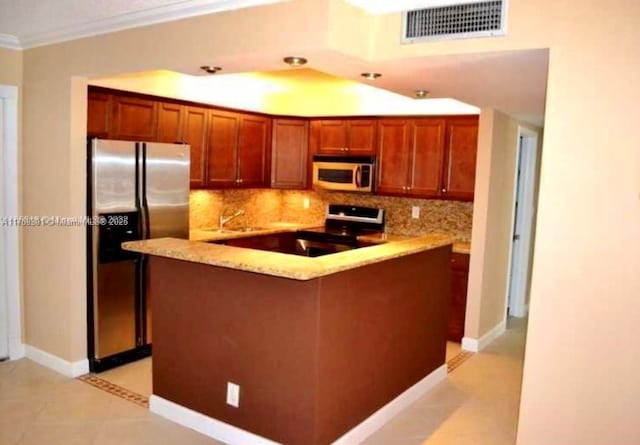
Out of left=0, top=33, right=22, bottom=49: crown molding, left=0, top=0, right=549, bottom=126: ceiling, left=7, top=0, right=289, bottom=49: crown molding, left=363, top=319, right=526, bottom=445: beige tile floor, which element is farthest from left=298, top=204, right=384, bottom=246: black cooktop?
left=0, top=33, right=22, bottom=49: crown molding

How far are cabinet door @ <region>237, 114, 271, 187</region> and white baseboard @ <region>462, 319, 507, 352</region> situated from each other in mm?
2621

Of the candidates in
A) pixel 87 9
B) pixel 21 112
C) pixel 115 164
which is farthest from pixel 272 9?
pixel 21 112

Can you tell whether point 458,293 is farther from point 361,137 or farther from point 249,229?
point 249,229

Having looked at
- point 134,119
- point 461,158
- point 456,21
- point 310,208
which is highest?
point 456,21

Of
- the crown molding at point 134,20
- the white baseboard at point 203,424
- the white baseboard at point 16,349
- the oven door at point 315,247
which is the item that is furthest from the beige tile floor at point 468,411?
the white baseboard at point 16,349

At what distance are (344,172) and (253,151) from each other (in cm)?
98

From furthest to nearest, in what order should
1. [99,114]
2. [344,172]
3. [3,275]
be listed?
[344,172] < [3,275] < [99,114]

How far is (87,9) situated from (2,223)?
189 centimetres

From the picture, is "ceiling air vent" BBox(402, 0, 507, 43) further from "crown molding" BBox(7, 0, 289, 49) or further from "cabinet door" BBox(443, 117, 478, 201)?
"cabinet door" BBox(443, 117, 478, 201)

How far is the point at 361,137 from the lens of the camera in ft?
18.4

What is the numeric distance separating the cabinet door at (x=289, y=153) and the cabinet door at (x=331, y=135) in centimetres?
15

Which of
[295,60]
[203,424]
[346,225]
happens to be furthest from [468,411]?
[346,225]

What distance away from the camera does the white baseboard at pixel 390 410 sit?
124 inches

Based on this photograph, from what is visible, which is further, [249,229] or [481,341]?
[249,229]
